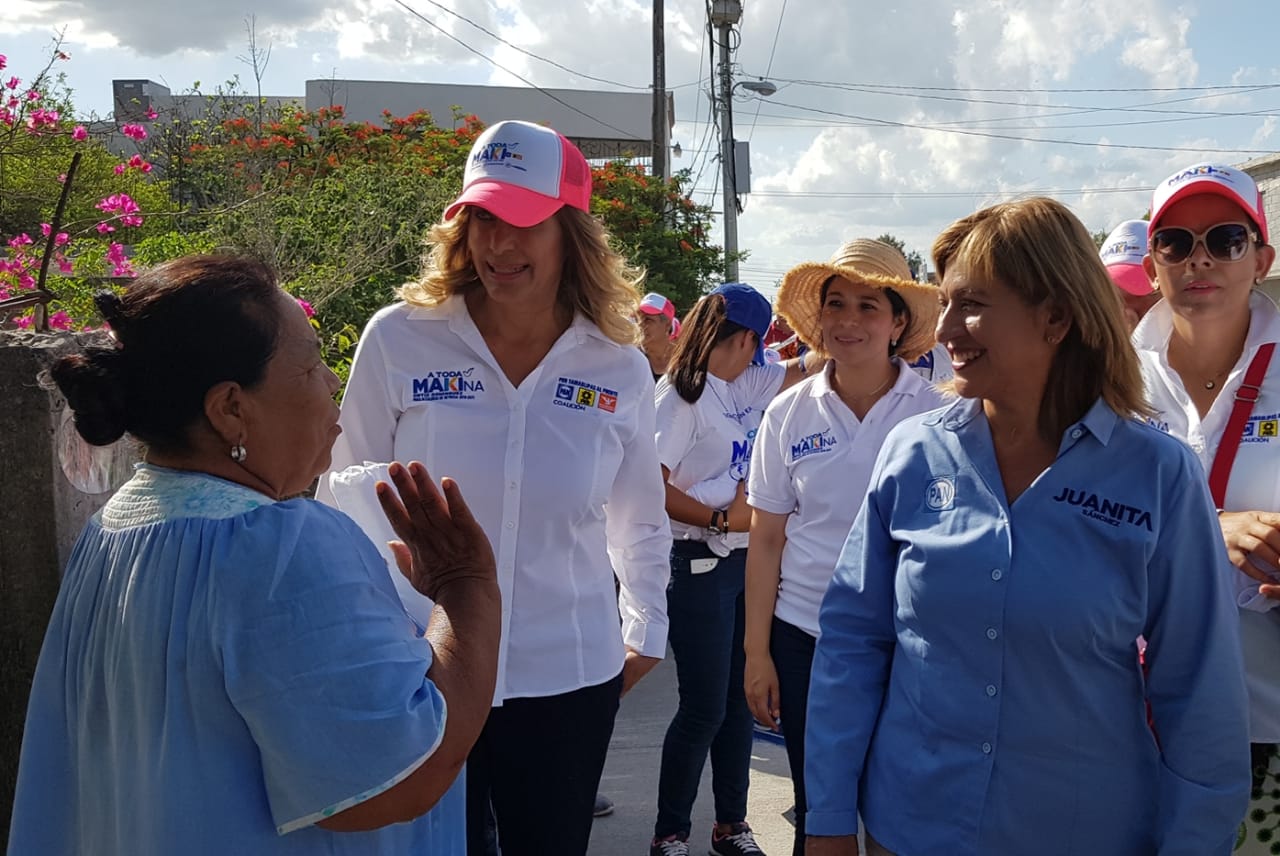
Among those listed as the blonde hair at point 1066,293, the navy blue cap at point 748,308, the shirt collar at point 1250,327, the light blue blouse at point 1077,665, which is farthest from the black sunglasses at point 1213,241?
the navy blue cap at point 748,308

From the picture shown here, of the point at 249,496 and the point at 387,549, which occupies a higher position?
the point at 249,496

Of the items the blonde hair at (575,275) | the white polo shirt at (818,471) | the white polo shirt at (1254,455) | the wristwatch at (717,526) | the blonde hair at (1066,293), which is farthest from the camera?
the wristwatch at (717,526)

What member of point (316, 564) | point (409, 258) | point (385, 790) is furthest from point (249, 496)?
point (409, 258)

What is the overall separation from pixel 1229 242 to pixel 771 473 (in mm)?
1450

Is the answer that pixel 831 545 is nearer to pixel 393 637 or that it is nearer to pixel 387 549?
pixel 387 549

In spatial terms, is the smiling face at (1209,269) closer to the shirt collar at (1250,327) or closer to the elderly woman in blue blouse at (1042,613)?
the shirt collar at (1250,327)

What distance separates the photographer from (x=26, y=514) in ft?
8.70

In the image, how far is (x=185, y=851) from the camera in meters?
1.42

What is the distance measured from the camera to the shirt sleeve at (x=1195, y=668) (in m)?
1.90

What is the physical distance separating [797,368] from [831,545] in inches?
111

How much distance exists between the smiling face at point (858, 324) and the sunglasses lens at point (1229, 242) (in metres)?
1.03

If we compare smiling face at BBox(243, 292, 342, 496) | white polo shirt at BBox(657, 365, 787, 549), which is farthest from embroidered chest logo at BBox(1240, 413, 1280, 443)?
white polo shirt at BBox(657, 365, 787, 549)

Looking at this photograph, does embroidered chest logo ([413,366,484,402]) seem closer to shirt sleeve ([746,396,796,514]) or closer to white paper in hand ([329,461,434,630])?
white paper in hand ([329,461,434,630])

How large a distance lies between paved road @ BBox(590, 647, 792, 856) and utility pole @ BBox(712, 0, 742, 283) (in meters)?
14.6
